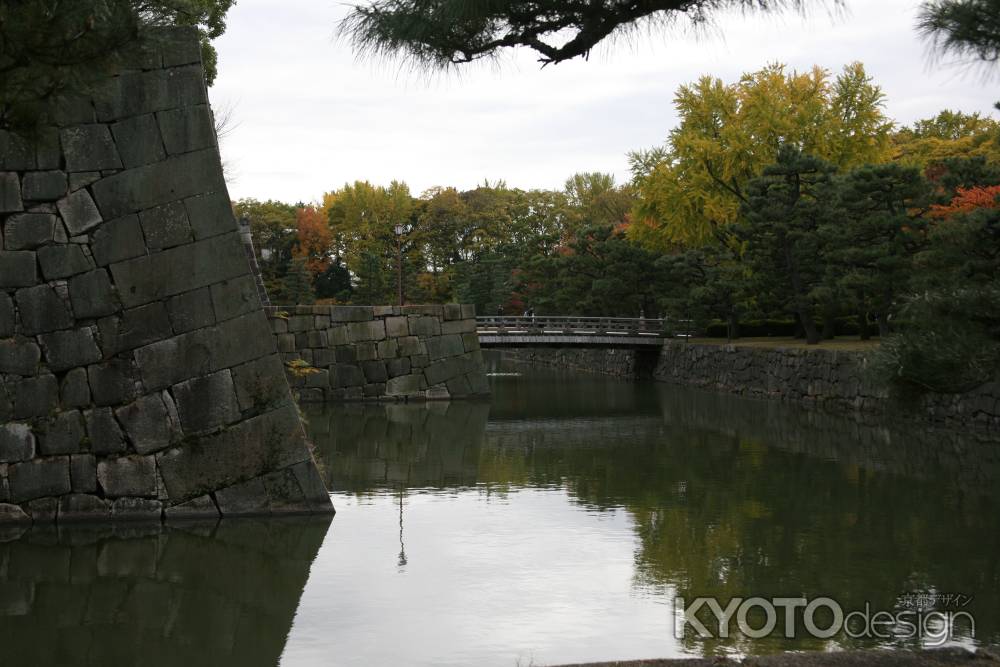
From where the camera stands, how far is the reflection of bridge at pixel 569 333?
2934 centimetres

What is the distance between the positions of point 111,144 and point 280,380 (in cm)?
243

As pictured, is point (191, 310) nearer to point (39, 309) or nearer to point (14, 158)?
point (39, 309)

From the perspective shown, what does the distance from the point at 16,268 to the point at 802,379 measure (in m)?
18.6

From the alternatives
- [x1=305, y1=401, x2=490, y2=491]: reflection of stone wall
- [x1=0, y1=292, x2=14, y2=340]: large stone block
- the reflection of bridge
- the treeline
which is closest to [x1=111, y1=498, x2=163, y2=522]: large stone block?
[x1=0, y1=292, x2=14, y2=340]: large stone block

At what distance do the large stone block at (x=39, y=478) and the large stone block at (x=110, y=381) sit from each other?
0.60 metres

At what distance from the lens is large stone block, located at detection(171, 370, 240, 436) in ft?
28.9

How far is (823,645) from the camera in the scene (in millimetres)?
5844

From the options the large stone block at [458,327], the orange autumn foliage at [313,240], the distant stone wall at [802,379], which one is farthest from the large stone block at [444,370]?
the orange autumn foliage at [313,240]

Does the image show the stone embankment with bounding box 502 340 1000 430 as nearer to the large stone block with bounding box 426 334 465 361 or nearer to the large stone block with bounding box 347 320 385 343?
the large stone block with bounding box 426 334 465 361

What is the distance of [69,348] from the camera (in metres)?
8.62

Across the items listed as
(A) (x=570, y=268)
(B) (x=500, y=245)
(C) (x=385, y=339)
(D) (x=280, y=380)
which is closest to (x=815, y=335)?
(C) (x=385, y=339)

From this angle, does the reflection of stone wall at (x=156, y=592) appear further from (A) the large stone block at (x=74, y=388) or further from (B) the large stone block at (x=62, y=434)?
(A) the large stone block at (x=74, y=388)

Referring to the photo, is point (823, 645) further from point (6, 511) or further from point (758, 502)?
point (6, 511)

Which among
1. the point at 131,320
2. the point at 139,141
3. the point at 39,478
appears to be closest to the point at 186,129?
the point at 139,141
